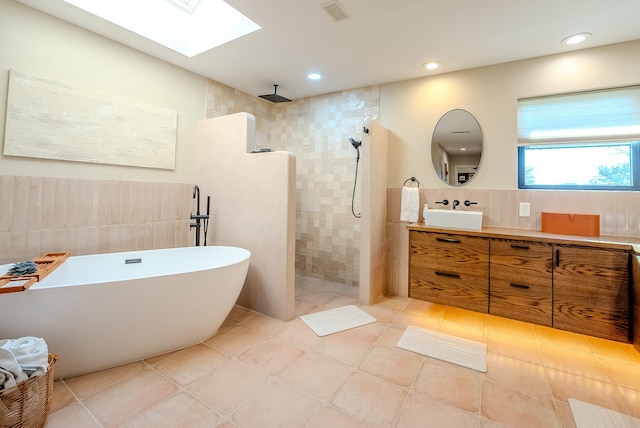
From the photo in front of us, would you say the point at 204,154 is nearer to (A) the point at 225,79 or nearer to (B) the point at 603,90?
(A) the point at 225,79

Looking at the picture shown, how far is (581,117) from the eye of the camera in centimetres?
257

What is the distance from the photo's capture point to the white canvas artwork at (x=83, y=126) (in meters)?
2.09

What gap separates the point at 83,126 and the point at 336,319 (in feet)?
9.36

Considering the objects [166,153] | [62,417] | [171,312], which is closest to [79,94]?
[166,153]

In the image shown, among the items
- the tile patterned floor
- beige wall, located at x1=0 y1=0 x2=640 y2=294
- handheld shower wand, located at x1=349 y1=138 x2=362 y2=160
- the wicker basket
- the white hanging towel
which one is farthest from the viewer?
handheld shower wand, located at x1=349 y1=138 x2=362 y2=160

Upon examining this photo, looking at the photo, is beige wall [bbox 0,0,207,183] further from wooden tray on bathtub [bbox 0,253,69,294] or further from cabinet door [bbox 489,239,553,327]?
cabinet door [bbox 489,239,553,327]

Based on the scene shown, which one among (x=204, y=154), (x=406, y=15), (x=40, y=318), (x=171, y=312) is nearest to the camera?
(x=40, y=318)

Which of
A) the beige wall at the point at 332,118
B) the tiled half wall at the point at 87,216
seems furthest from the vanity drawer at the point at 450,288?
the tiled half wall at the point at 87,216

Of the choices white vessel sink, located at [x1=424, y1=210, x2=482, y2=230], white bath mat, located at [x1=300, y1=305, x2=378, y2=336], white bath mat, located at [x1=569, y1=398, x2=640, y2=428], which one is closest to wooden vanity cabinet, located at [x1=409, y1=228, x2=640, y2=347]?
white vessel sink, located at [x1=424, y1=210, x2=482, y2=230]

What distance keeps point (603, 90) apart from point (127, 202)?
459 cm

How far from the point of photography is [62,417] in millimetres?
1432

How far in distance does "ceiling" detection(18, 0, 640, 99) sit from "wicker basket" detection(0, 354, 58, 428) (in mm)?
2559

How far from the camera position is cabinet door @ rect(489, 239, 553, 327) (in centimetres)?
230

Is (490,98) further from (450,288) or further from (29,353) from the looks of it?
(29,353)
